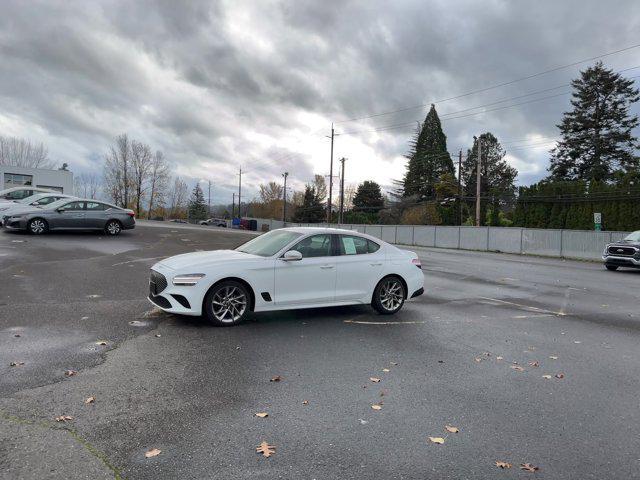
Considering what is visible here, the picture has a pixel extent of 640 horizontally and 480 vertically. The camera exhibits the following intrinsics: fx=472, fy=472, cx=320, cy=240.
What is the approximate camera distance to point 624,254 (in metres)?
20.1

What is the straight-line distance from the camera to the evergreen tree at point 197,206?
130 metres

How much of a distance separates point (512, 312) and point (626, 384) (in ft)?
13.6

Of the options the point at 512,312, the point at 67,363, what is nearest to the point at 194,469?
the point at 67,363

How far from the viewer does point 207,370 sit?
16.6 feet

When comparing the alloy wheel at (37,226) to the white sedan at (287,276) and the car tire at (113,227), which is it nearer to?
the car tire at (113,227)

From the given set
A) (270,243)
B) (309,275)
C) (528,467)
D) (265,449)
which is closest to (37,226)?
(270,243)

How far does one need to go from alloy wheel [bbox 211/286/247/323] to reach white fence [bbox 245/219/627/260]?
2869cm

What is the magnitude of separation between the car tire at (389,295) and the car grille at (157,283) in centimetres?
353

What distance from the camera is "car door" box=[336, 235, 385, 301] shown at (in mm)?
7929

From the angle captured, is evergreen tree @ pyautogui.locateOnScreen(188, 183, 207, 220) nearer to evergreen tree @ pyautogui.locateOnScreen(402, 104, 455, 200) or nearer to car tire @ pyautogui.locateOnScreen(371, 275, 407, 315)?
evergreen tree @ pyautogui.locateOnScreen(402, 104, 455, 200)

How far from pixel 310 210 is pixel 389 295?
84.8 metres

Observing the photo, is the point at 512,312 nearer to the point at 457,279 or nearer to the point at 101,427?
the point at 457,279

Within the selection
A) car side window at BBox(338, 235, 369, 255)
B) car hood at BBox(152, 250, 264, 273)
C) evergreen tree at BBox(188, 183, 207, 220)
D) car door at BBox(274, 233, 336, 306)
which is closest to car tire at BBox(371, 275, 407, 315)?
car side window at BBox(338, 235, 369, 255)

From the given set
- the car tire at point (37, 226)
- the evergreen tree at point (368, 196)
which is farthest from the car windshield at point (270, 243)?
the evergreen tree at point (368, 196)
